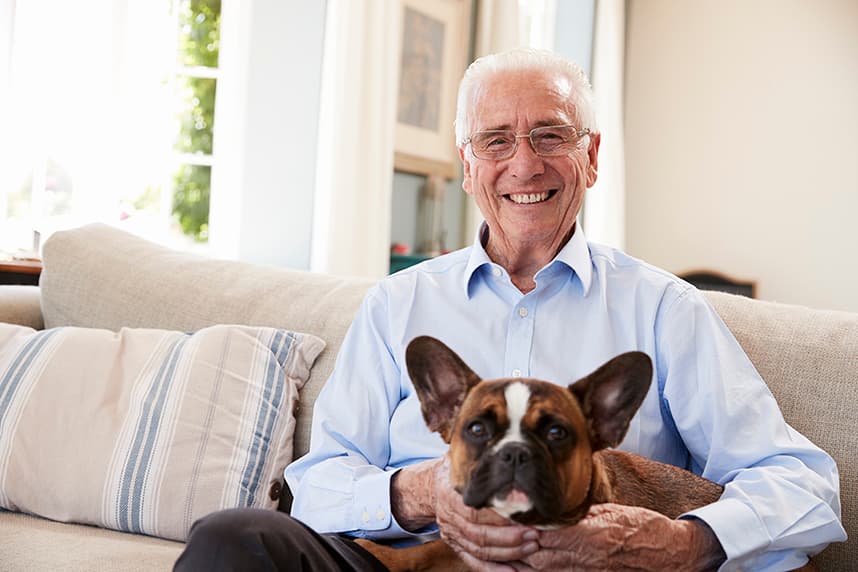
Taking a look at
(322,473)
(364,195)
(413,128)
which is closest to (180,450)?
(322,473)

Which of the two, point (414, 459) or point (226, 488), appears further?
point (226, 488)

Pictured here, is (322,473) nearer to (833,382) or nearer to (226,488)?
(226,488)

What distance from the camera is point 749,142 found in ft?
22.3

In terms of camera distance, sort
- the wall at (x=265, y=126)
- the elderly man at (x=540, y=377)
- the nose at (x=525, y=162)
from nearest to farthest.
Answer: the elderly man at (x=540, y=377) < the nose at (x=525, y=162) < the wall at (x=265, y=126)

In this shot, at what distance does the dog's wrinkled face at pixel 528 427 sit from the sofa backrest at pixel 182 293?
0.83 m

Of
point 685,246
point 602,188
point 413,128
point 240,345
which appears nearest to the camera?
point 240,345

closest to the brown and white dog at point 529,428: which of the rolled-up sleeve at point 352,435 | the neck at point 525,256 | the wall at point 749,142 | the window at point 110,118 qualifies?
the rolled-up sleeve at point 352,435

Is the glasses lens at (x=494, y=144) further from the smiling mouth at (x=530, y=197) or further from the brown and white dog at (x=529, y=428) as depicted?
the brown and white dog at (x=529, y=428)

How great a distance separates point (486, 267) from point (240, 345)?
565mm

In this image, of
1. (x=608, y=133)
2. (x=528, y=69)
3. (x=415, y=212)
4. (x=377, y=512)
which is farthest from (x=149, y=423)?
(x=608, y=133)

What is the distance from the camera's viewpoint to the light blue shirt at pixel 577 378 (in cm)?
147

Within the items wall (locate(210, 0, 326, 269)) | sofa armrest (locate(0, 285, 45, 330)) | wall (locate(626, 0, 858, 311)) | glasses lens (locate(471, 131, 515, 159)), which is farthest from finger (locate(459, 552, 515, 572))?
wall (locate(626, 0, 858, 311))

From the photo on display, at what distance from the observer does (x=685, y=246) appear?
6.98 metres

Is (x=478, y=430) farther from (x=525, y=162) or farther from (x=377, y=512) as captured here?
(x=525, y=162)
